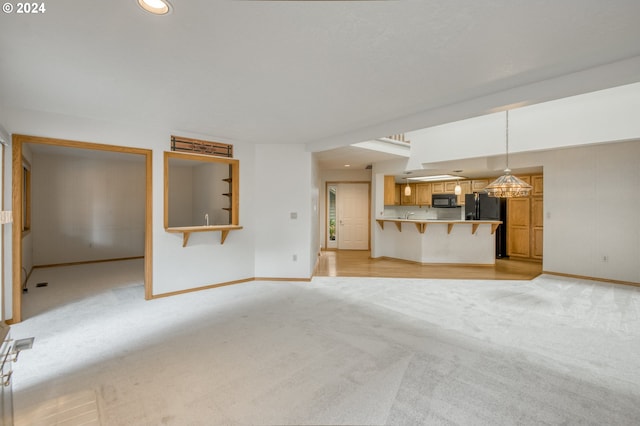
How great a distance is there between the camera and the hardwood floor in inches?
214

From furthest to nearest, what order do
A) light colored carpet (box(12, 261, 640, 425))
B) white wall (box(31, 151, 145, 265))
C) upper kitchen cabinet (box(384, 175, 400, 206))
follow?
upper kitchen cabinet (box(384, 175, 400, 206)) → white wall (box(31, 151, 145, 265)) → light colored carpet (box(12, 261, 640, 425))

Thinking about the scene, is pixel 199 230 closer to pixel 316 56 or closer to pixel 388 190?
pixel 316 56

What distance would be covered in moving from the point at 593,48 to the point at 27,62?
4.06 m

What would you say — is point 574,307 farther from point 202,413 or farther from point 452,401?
A: point 202,413

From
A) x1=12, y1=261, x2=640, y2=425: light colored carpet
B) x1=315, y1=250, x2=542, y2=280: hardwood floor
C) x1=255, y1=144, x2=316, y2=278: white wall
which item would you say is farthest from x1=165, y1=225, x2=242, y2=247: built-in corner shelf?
x1=315, y1=250, x2=542, y2=280: hardwood floor

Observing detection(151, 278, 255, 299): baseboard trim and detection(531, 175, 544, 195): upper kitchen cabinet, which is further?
detection(531, 175, 544, 195): upper kitchen cabinet

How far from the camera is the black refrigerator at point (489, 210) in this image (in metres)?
7.22

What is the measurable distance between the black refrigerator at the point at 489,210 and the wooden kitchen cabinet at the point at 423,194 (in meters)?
1.24

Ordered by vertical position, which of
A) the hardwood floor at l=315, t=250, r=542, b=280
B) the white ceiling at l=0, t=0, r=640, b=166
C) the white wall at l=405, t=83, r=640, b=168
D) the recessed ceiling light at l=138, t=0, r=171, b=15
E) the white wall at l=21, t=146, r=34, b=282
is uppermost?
the white wall at l=405, t=83, r=640, b=168

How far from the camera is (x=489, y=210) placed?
7277 mm

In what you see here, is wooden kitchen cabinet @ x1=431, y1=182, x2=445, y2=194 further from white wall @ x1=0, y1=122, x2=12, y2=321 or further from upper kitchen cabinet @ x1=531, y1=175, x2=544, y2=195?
white wall @ x1=0, y1=122, x2=12, y2=321

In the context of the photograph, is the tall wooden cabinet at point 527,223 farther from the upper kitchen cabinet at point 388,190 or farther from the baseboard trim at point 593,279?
the upper kitchen cabinet at point 388,190

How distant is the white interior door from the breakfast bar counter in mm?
1800

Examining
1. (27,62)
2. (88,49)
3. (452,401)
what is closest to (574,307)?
(452,401)
